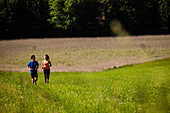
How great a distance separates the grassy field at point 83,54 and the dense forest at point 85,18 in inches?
892

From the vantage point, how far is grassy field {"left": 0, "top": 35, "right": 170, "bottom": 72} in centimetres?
3216

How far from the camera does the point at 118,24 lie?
78875 millimetres

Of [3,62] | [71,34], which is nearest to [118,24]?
[71,34]

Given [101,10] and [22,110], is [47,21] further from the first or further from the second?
[22,110]

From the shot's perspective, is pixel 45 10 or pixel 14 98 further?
pixel 45 10

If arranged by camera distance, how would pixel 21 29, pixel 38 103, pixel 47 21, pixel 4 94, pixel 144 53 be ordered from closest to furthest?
pixel 38 103, pixel 4 94, pixel 144 53, pixel 21 29, pixel 47 21

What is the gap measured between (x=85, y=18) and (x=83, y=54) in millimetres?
40228

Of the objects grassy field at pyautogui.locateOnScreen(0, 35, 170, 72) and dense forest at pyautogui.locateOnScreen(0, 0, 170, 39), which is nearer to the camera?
grassy field at pyautogui.locateOnScreen(0, 35, 170, 72)

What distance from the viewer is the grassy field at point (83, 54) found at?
105ft

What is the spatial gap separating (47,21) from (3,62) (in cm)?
4581

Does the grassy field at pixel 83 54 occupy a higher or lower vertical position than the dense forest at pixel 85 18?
lower

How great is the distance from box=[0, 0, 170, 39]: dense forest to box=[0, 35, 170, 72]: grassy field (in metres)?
22.6

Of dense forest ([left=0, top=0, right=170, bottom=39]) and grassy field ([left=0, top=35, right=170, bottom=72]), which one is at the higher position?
dense forest ([left=0, top=0, right=170, bottom=39])

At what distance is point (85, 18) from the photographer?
76938mm
